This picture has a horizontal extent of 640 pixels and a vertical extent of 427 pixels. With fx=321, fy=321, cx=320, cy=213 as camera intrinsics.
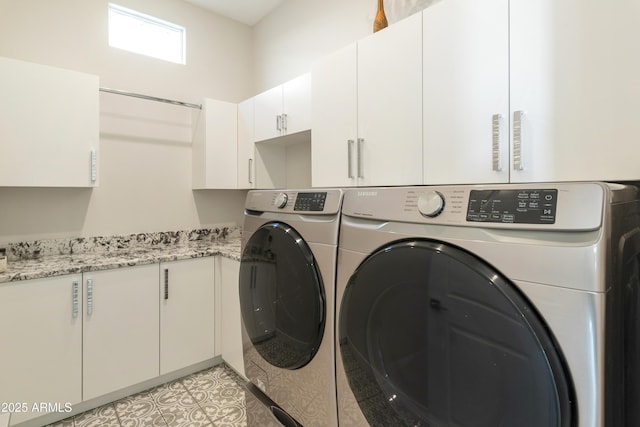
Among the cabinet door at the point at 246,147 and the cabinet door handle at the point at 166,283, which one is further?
the cabinet door at the point at 246,147

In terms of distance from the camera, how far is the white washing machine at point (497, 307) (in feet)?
1.88

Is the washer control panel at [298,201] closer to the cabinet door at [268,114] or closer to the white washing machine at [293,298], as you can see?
the white washing machine at [293,298]

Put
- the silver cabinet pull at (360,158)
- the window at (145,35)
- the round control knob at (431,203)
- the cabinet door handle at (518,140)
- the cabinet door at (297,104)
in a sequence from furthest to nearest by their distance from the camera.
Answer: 1. the window at (145,35)
2. the cabinet door at (297,104)
3. the silver cabinet pull at (360,158)
4. the cabinet door handle at (518,140)
5. the round control knob at (431,203)

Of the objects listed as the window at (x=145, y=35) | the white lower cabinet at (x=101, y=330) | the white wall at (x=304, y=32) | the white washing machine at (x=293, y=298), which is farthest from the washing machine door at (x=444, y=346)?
the window at (x=145, y=35)

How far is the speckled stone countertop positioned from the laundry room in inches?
0.6

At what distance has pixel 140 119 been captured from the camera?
8.36ft

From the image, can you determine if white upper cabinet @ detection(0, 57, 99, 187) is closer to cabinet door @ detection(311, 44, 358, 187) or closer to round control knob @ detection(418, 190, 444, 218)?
cabinet door @ detection(311, 44, 358, 187)

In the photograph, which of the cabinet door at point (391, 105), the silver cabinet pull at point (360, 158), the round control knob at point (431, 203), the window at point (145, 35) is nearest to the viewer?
the round control knob at point (431, 203)

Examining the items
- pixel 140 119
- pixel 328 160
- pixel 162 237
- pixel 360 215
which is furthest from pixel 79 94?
pixel 360 215

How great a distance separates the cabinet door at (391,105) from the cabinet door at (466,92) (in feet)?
0.15

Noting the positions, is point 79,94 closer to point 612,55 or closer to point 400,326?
point 400,326

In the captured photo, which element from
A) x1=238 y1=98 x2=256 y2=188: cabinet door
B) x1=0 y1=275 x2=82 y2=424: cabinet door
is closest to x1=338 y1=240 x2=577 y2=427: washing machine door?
x1=0 y1=275 x2=82 y2=424: cabinet door

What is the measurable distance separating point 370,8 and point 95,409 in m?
3.03

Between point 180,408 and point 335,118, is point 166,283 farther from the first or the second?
point 335,118
